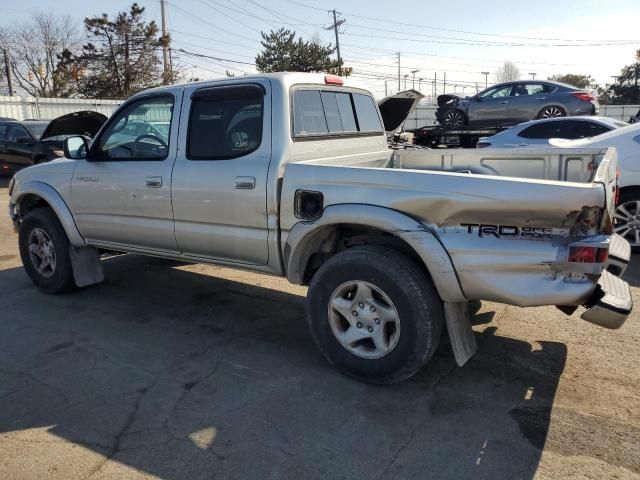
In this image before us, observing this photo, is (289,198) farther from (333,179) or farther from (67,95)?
(67,95)

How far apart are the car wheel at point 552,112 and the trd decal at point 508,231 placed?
1256 centimetres

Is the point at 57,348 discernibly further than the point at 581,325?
No

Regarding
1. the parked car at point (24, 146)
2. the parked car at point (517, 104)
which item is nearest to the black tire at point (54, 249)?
the parked car at point (24, 146)

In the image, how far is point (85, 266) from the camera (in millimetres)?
5445

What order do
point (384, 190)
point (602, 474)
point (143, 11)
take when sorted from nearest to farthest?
point (602, 474) → point (384, 190) → point (143, 11)

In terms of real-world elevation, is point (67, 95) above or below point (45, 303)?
above

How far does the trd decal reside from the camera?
2.89 metres

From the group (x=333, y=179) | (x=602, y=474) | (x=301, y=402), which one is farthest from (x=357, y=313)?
(x=602, y=474)

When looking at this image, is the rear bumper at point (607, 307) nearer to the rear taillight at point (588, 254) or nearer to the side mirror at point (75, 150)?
the rear taillight at point (588, 254)

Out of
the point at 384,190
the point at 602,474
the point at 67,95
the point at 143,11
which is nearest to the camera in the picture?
the point at 602,474

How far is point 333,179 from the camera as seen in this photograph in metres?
3.45

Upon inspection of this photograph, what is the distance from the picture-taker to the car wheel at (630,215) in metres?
6.57

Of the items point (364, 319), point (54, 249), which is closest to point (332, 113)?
point (364, 319)

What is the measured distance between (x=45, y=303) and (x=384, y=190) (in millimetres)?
3818
